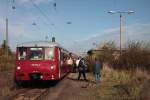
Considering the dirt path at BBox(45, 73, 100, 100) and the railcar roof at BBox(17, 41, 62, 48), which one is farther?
the railcar roof at BBox(17, 41, 62, 48)

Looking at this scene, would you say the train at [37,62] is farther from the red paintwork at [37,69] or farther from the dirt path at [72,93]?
the dirt path at [72,93]

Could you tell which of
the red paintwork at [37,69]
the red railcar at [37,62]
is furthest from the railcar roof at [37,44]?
the red paintwork at [37,69]

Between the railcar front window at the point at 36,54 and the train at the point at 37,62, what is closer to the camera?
the train at the point at 37,62

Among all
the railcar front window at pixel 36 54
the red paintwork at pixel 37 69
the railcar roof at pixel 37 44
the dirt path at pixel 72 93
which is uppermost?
the railcar roof at pixel 37 44

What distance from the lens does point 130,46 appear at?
3216 centimetres

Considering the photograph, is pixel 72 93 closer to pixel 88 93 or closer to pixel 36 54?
pixel 88 93

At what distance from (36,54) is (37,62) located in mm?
636

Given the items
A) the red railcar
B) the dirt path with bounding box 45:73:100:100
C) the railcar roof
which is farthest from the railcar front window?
the dirt path with bounding box 45:73:100:100

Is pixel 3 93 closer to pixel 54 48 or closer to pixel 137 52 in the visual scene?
pixel 54 48

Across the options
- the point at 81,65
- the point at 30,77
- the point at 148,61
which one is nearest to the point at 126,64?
the point at 148,61

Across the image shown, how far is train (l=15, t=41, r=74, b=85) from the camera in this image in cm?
2100

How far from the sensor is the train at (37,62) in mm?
21000

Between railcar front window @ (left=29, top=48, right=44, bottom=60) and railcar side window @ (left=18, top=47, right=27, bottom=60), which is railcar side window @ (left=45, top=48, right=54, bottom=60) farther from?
railcar side window @ (left=18, top=47, right=27, bottom=60)

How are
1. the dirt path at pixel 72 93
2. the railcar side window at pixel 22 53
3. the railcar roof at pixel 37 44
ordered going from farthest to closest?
the railcar roof at pixel 37 44 → the railcar side window at pixel 22 53 → the dirt path at pixel 72 93
